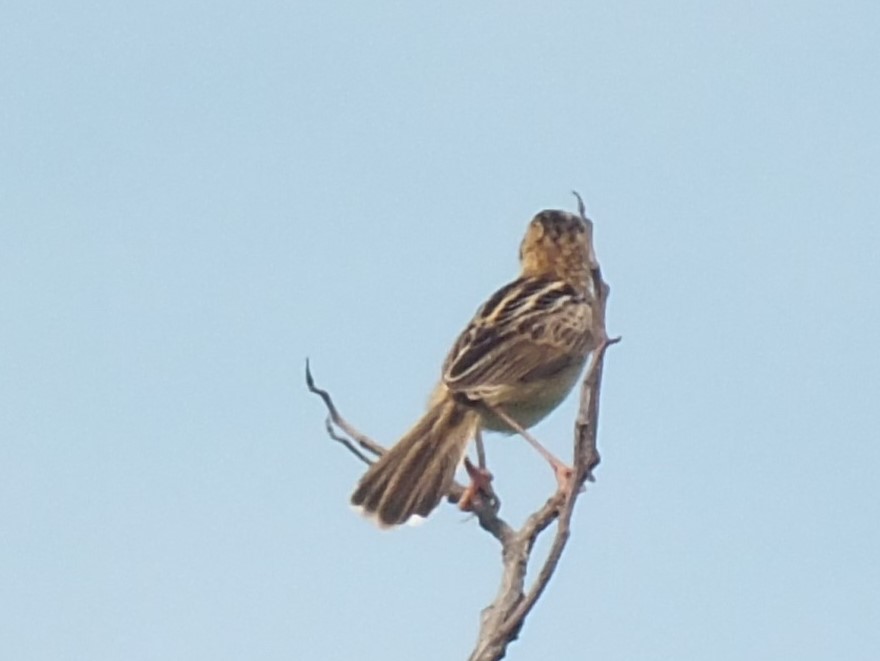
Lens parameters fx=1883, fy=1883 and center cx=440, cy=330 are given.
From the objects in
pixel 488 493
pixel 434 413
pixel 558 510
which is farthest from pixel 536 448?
pixel 558 510

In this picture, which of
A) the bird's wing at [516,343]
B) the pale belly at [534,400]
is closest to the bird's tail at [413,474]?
the bird's wing at [516,343]

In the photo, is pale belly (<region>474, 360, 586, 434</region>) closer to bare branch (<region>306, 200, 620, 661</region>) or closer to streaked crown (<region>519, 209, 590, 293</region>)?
streaked crown (<region>519, 209, 590, 293</region>)

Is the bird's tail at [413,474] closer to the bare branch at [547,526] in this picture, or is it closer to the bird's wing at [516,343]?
the bird's wing at [516,343]

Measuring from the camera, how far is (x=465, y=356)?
408 inches

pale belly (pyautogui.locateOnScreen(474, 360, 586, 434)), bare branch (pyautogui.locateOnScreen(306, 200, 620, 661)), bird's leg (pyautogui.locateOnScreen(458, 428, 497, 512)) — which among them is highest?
pale belly (pyautogui.locateOnScreen(474, 360, 586, 434))

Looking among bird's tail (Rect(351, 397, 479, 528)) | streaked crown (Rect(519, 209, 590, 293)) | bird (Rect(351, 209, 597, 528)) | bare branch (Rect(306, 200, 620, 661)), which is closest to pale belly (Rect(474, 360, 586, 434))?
bird (Rect(351, 209, 597, 528))

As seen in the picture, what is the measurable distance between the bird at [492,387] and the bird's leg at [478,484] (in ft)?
0.27

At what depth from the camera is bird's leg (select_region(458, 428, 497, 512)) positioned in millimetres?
7915

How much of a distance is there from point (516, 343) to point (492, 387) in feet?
1.63

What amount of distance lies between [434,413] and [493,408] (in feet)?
1.66

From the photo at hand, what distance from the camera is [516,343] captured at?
10.6m

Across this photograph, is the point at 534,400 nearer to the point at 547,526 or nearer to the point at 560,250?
the point at 560,250

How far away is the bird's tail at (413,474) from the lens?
8633 mm

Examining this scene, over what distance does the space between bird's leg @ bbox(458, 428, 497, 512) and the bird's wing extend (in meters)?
0.42
